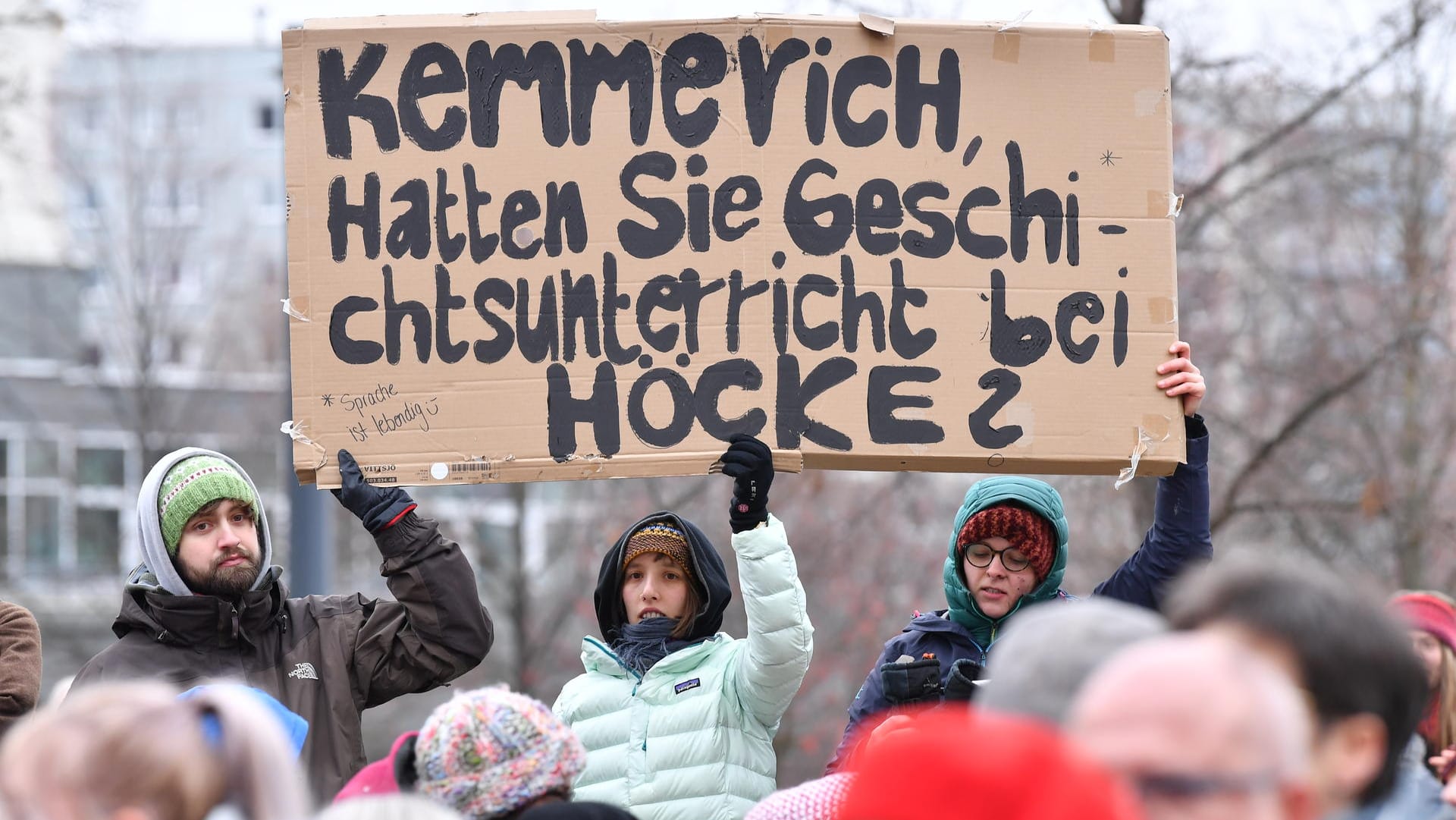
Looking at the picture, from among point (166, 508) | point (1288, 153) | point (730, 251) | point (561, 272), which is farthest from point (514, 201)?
point (1288, 153)

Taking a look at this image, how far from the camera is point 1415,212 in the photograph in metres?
12.0

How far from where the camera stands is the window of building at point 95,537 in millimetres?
20172

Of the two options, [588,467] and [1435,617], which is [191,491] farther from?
[1435,617]

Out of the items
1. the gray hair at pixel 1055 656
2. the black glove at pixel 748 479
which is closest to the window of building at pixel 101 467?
the black glove at pixel 748 479

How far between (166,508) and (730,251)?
157 cm

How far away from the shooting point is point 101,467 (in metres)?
23.0

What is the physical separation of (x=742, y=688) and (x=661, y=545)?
1.55 ft

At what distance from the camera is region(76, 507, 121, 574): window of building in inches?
794

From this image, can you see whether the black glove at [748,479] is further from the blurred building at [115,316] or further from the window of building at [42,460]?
the window of building at [42,460]

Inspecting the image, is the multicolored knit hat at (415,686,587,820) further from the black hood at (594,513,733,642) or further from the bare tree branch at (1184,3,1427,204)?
the bare tree branch at (1184,3,1427,204)

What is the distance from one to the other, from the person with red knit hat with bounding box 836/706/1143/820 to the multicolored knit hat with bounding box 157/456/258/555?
2.61m

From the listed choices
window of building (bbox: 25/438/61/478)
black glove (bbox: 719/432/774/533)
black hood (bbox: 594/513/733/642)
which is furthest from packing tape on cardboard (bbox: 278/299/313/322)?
window of building (bbox: 25/438/61/478)

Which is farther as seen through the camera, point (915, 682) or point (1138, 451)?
point (1138, 451)

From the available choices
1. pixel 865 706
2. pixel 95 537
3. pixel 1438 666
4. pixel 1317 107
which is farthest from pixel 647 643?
pixel 95 537
